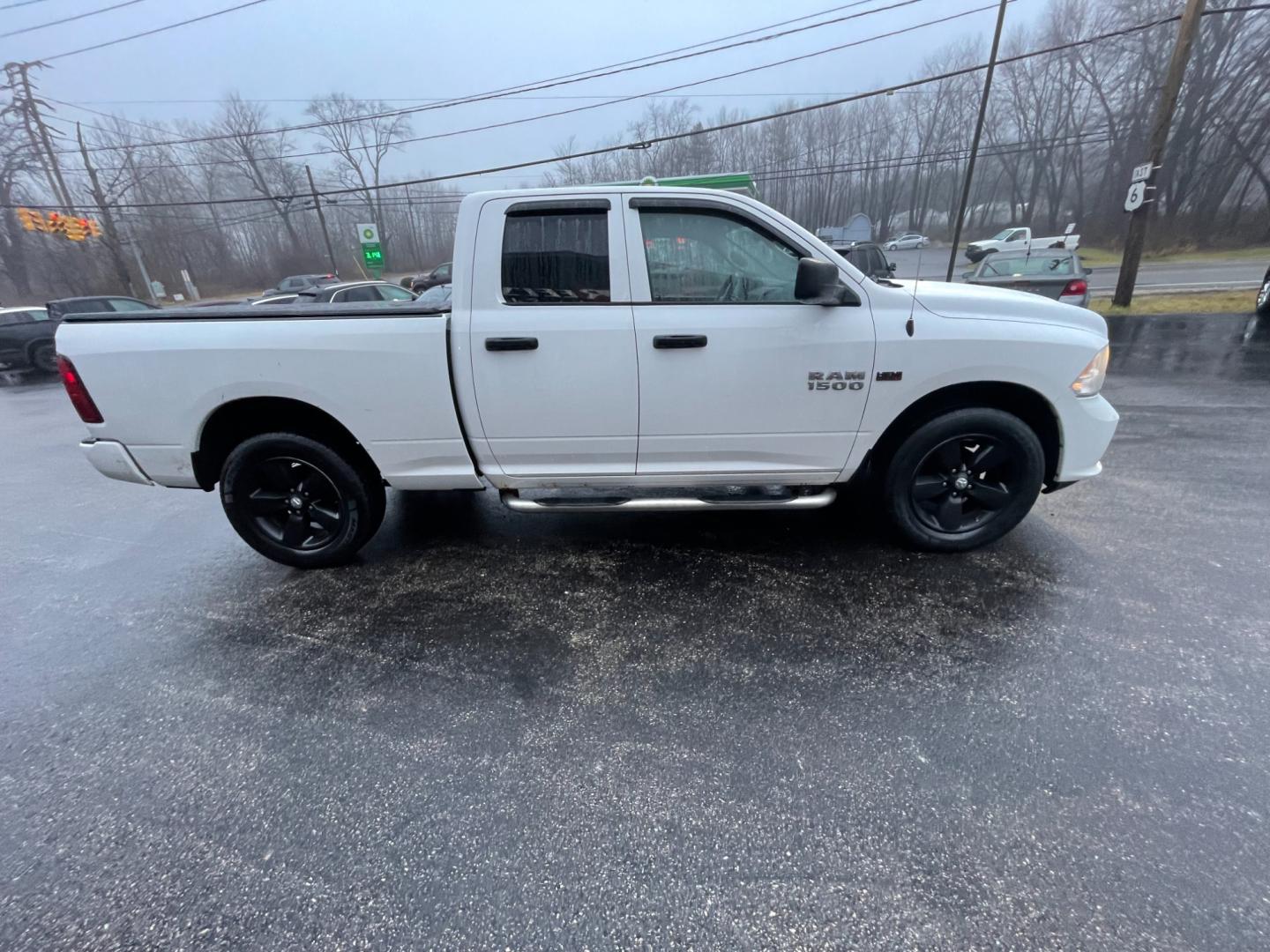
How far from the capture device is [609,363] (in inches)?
118

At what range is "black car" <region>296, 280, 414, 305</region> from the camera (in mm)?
13039

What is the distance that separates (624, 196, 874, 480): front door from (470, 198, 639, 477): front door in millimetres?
112

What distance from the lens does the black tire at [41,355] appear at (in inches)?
550

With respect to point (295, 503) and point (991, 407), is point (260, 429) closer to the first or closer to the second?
point (295, 503)

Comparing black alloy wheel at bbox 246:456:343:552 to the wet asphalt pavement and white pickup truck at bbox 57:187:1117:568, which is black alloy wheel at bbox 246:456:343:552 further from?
the wet asphalt pavement

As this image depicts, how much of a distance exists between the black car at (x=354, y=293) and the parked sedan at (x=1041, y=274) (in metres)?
11.5

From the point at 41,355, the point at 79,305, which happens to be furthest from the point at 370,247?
the point at 41,355

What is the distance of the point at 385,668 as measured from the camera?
8.73 ft

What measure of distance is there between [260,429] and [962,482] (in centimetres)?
416

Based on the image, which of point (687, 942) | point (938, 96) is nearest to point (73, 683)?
point (687, 942)

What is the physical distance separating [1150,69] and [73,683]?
53.2 meters

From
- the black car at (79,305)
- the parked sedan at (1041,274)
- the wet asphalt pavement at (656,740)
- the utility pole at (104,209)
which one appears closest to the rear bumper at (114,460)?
the wet asphalt pavement at (656,740)

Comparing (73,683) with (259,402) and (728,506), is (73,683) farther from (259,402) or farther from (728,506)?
(728,506)

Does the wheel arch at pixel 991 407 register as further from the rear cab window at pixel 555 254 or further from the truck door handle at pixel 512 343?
the truck door handle at pixel 512 343
